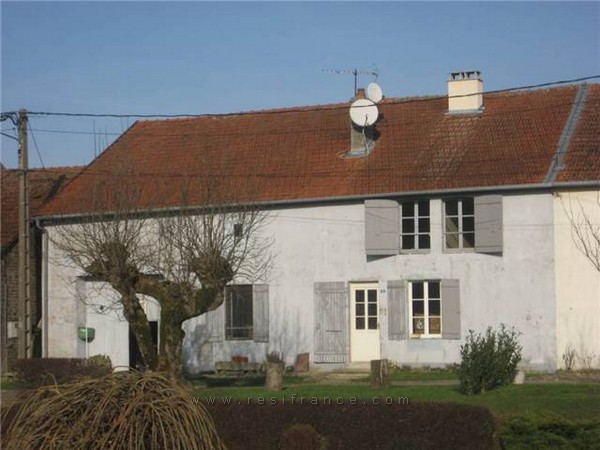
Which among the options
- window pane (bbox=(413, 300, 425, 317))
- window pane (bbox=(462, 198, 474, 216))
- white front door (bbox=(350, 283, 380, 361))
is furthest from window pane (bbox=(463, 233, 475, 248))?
white front door (bbox=(350, 283, 380, 361))

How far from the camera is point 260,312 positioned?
28406 mm

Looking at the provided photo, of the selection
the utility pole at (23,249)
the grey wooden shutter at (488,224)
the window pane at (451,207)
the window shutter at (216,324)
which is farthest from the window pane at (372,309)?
the utility pole at (23,249)

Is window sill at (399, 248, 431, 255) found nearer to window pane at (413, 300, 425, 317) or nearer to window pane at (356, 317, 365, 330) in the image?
window pane at (413, 300, 425, 317)

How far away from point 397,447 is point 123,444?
6.20 metres

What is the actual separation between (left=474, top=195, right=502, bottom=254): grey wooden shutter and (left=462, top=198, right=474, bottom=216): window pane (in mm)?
399

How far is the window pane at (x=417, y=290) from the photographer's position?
1056 inches

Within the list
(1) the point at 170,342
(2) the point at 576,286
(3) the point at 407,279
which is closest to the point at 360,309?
(3) the point at 407,279

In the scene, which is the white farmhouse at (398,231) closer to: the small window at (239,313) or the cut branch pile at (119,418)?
the small window at (239,313)

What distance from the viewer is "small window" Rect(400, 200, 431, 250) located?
26750 millimetres

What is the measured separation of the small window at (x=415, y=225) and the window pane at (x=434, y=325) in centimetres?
190

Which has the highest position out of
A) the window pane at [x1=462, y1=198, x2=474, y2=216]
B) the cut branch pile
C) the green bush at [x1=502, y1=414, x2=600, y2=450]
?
the window pane at [x1=462, y1=198, x2=474, y2=216]

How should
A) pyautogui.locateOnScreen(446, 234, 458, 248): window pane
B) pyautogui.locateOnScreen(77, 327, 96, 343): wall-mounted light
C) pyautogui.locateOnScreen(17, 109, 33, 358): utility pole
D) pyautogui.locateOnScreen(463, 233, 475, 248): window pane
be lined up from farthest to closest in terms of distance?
pyautogui.locateOnScreen(77, 327, 96, 343): wall-mounted light < pyautogui.locateOnScreen(17, 109, 33, 358): utility pole < pyautogui.locateOnScreen(446, 234, 458, 248): window pane < pyautogui.locateOnScreen(463, 233, 475, 248): window pane

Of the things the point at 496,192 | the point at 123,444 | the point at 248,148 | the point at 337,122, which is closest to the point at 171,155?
the point at 248,148

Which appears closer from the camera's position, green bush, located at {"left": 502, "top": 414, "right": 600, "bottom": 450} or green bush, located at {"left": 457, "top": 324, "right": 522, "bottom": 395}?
green bush, located at {"left": 502, "top": 414, "right": 600, "bottom": 450}
